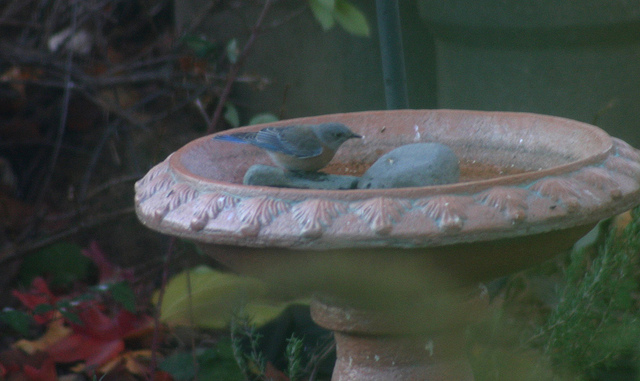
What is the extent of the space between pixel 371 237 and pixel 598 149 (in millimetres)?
633

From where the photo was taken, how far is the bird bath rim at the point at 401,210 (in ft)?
3.87

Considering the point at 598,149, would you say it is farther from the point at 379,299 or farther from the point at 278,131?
the point at 278,131

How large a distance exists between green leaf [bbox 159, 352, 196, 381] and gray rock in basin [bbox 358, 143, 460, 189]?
1.08 metres

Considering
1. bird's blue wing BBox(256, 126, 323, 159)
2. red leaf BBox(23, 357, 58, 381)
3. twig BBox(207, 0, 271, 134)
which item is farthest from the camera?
twig BBox(207, 0, 271, 134)

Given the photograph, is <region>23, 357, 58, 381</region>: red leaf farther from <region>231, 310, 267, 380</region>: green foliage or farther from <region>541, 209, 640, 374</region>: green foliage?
<region>541, 209, 640, 374</region>: green foliage

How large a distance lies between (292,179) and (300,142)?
92 millimetres

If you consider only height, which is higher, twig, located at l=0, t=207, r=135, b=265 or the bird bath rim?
the bird bath rim

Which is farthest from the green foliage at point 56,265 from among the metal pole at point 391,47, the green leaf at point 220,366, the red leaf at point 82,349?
the metal pole at point 391,47

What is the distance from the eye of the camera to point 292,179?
170 cm

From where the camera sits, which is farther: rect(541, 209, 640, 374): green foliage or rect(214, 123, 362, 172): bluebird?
rect(541, 209, 640, 374): green foliage

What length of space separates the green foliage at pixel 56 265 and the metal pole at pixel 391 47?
5.91 ft

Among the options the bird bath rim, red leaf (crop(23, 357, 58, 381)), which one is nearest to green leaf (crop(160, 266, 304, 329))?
red leaf (crop(23, 357, 58, 381))

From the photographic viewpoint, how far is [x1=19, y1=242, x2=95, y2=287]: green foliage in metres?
3.28

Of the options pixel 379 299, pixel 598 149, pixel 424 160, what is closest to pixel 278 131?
pixel 424 160
